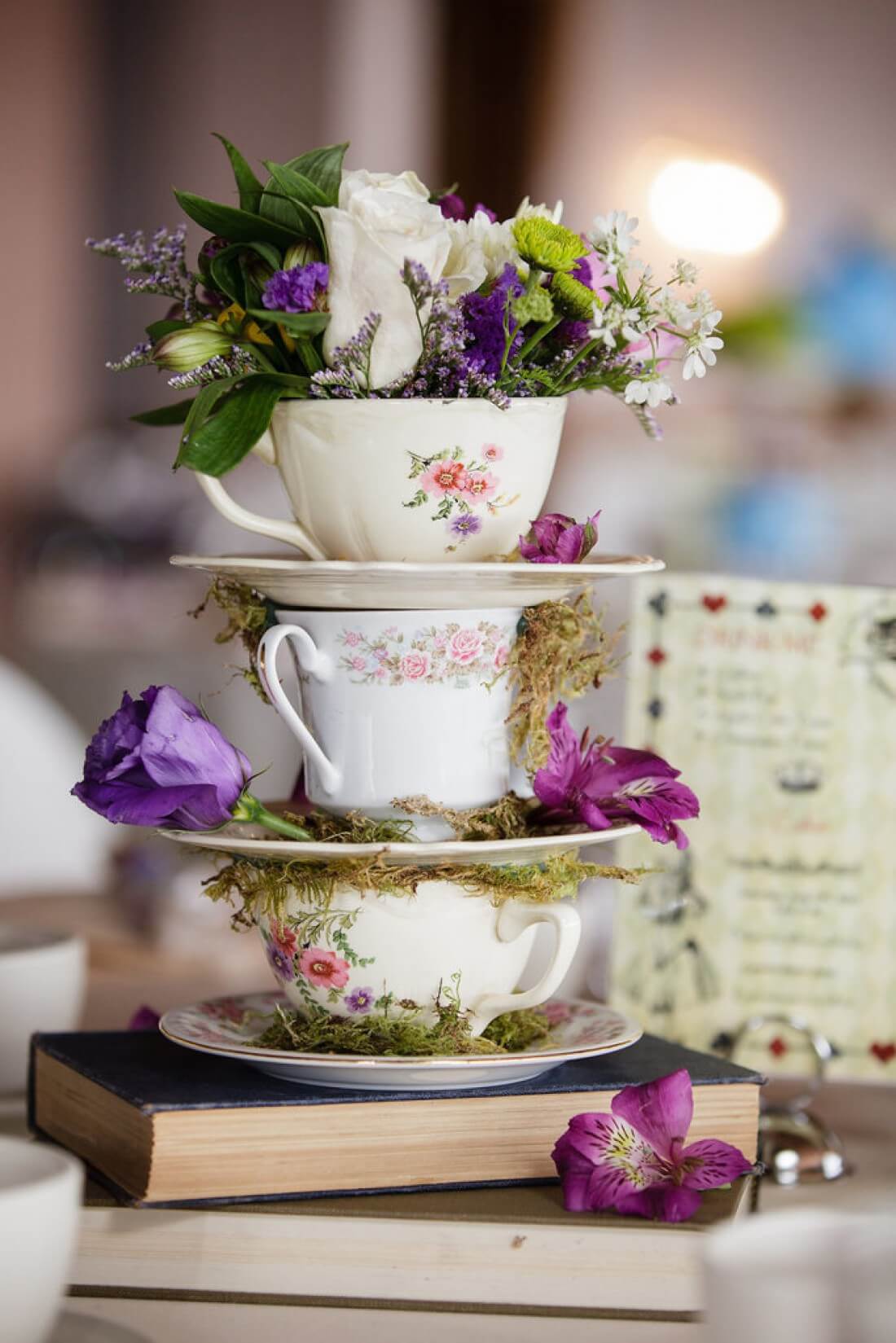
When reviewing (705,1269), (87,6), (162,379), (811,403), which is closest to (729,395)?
(811,403)

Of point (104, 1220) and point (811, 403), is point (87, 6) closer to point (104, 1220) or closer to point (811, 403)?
point (811, 403)

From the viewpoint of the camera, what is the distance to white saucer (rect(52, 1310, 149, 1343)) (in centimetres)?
55

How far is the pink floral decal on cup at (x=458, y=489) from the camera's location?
2.18 ft

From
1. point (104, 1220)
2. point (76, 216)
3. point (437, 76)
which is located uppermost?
point (437, 76)

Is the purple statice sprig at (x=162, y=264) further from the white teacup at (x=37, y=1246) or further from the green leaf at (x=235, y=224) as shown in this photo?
the white teacup at (x=37, y=1246)

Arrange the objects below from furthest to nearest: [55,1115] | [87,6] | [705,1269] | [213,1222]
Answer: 1. [87,6]
2. [55,1115]
3. [213,1222]
4. [705,1269]

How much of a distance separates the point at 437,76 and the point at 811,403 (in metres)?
1.00

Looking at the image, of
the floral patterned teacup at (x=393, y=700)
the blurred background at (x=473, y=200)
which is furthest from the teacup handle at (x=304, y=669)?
the blurred background at (x=473, y=200)

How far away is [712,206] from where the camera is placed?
113 inches

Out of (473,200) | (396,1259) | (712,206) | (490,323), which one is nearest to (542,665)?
(490,323)

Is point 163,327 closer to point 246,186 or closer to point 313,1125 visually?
point 246,186

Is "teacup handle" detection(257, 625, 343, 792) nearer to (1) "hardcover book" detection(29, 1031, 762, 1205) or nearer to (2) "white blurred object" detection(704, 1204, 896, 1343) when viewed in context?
(1) "hardcover book" detection(29, 1031, 762, 1205)

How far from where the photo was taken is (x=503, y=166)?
3.23 meters

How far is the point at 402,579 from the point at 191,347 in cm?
13
